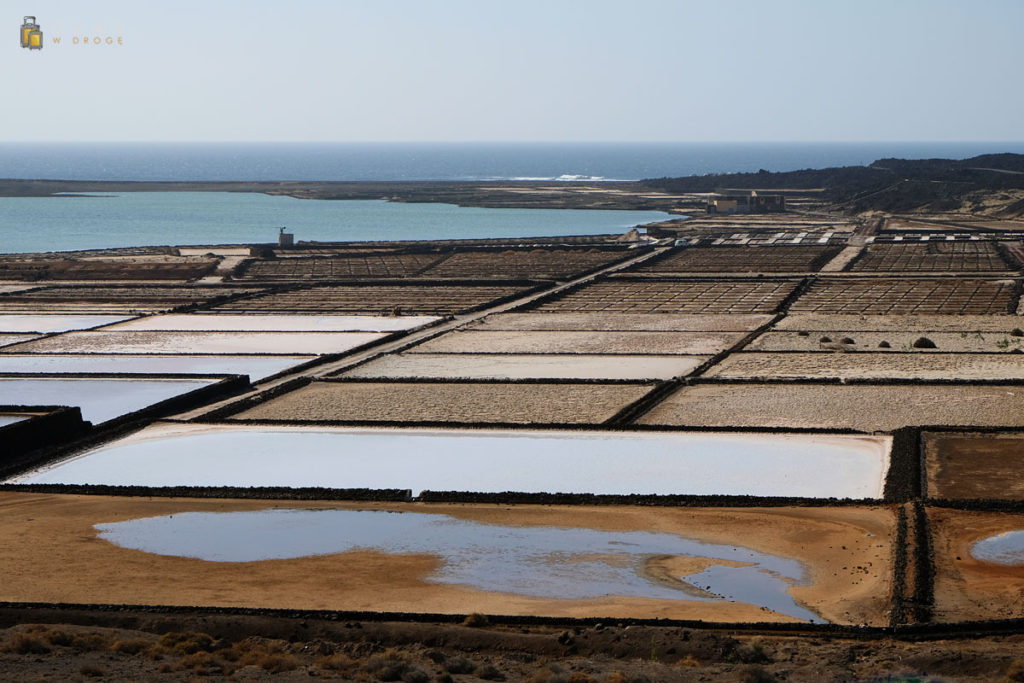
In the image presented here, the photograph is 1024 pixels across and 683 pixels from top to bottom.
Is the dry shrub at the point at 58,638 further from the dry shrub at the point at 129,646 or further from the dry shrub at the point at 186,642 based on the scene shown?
the dry shrub at the point at 186,642

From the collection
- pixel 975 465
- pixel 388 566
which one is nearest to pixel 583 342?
pixel 975 465

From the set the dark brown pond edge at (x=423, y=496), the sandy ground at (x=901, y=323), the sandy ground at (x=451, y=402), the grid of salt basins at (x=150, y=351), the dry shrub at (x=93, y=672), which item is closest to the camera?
the dry shrub at (x=93, y=672)

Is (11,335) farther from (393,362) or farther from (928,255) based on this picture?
(928,255)

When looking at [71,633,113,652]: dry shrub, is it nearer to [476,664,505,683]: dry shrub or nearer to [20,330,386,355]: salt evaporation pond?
[476,664,505,683]: dry shrub

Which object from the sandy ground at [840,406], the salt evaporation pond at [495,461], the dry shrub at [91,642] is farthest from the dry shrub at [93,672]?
the sandy ground at [840,406]

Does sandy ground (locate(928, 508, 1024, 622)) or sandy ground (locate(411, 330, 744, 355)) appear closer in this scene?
sandy ground (locate(928, 508, 1024, 622))

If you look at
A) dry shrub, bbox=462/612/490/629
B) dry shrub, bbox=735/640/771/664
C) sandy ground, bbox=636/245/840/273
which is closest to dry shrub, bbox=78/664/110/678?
dry shrub, bbox=462/612/490/629

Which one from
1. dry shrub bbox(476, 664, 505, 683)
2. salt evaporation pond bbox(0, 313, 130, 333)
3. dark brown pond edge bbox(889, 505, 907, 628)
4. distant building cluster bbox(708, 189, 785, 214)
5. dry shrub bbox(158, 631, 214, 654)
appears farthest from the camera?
distant building cluster bbox(708, 189, 785, 214)
